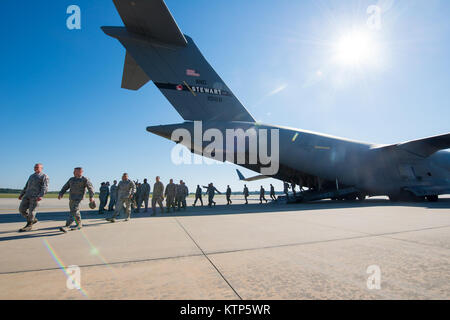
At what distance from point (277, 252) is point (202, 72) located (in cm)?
878

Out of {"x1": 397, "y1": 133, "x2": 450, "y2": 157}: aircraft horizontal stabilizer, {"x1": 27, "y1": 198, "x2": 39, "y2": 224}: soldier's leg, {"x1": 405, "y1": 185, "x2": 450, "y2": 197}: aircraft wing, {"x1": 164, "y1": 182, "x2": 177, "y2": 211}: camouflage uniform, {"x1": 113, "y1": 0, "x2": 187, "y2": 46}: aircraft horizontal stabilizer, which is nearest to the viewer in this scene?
{"x1": 27, "y1": 198, "x2": 39, "y2": 224}: soldier's leg

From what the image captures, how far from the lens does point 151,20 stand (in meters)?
7.74

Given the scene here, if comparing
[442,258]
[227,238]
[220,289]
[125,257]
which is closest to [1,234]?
[125,257]

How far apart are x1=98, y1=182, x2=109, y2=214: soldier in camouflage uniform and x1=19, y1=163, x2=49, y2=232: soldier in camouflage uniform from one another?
3973mm

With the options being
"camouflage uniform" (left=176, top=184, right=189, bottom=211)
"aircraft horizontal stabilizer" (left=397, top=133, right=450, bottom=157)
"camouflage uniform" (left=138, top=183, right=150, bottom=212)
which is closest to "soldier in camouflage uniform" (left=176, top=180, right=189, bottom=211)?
"camouflage uniform" (left=176, top=184, right=189, bottom=211)

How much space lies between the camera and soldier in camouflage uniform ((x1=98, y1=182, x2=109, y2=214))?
27.9 ft

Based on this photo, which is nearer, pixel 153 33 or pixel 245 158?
pixel 153 33

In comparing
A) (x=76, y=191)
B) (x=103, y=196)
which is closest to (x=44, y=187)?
(x=76, y=191)

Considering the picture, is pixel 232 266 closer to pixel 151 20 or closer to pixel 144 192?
pixel 144 192

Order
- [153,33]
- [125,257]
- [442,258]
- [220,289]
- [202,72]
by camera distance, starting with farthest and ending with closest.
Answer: [202,72] → [153,33] → [125,257] → [442,258] → [220,289]

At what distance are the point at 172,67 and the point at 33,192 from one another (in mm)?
6821

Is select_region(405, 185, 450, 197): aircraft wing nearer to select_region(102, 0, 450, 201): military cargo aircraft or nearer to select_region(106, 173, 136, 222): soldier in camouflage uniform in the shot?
select_region(102, 0, 450, 201): military cargo aircraft
